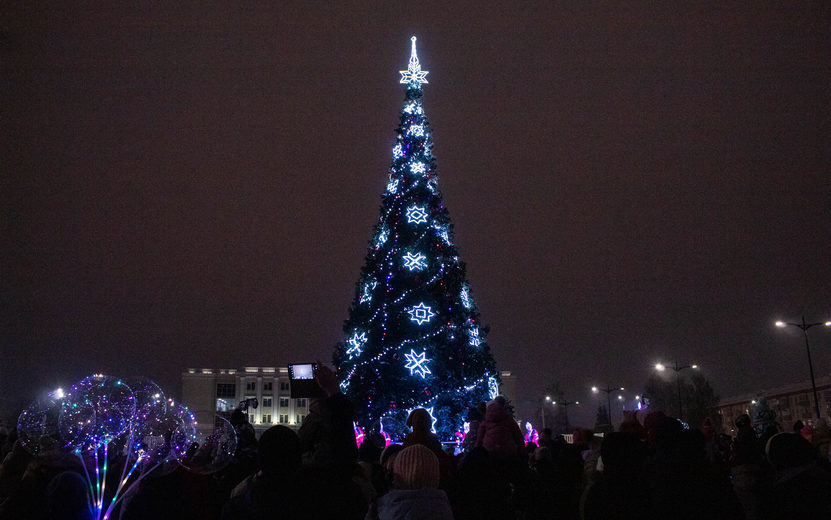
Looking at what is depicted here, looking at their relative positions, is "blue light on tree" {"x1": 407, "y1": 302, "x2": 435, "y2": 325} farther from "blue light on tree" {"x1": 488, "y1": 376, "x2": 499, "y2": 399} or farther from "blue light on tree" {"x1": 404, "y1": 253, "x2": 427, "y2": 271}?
"blue light on tree" {"x1": 488, "y1": 376, "x2": 499, "y2": 399}

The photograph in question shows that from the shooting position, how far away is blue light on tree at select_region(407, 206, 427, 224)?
21328 mm

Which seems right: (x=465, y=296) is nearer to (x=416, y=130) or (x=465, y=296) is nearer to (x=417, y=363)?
(x=417, y=363)

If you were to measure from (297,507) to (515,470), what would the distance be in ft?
12.4

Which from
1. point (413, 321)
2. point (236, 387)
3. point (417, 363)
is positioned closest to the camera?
point (417, 363)

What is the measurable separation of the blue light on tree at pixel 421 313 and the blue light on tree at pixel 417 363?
91cm

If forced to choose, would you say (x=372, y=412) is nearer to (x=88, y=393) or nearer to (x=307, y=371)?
(x=307, y=371)

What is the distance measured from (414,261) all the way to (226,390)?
96.9 metres

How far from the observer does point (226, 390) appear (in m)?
111

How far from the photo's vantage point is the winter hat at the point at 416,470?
A: 4.59m

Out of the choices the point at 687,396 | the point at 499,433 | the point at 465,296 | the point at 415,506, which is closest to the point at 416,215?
the point at 465,296

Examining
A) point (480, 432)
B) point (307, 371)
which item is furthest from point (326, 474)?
point (307, 371)

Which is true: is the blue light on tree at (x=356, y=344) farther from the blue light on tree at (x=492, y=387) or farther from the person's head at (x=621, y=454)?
the person's head at (x=621, y=454)

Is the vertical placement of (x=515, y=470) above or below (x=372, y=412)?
below

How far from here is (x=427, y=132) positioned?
74.5 feet
